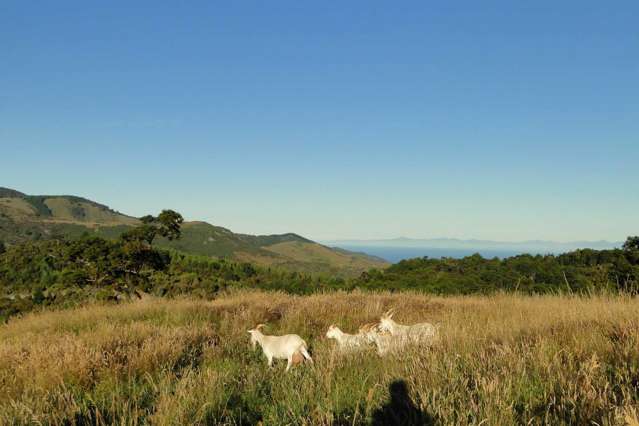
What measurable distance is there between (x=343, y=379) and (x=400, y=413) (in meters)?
1.26

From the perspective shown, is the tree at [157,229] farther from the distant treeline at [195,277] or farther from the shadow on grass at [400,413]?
the shadow on grass at [400,413]

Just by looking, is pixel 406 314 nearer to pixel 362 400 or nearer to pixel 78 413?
pixel 362 400

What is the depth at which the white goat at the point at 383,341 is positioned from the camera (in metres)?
5.15

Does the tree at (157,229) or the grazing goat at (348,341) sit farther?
the tree at (157,229)

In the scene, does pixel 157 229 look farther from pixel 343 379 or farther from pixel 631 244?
pixel 631 244

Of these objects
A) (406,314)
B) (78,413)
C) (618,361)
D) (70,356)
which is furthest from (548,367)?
(406,314)

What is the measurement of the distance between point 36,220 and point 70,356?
22421 cm

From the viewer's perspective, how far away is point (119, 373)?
477cm

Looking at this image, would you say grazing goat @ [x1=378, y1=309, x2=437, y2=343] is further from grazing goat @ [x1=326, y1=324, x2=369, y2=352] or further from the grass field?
grazing goat @ [x1=326, y1=324, x2=369, y2=352]

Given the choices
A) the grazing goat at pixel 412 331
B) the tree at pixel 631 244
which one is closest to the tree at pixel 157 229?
the grazing goat at pixel 412 331

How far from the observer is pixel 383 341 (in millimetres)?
5613

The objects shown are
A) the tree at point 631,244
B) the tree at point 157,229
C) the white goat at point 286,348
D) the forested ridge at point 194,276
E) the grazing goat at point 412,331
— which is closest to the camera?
the white goat at point 286,348

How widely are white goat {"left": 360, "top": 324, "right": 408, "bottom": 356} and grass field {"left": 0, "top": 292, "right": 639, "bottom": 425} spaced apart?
23cm

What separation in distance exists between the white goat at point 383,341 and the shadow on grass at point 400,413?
5.49ft
